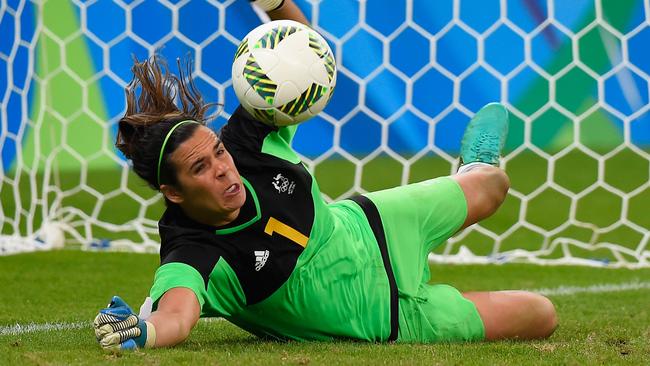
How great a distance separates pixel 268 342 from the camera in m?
4.62

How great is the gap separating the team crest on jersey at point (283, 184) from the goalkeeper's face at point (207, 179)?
21cm

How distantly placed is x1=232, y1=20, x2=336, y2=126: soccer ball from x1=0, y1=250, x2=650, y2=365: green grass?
91cm

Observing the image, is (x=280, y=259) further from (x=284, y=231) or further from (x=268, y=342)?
(x=268, y=342)

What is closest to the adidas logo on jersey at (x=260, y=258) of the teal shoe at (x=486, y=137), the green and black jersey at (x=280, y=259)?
the green and black jersey at (x=280, y=259)

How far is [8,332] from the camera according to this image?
5004mm

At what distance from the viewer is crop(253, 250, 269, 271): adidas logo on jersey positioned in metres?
4.37

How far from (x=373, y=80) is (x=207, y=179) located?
484 centimetres

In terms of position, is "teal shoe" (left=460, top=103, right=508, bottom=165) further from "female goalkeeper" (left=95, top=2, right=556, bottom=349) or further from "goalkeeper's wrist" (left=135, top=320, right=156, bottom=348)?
"goalkeeper's wrist" (left=135, top=320, right=156, bottom=348)

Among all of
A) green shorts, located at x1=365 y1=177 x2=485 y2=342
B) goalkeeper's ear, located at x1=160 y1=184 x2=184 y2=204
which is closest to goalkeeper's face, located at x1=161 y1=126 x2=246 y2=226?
goalkeeper's ear, located at x1=160 y1=184 x2=184 y2=204

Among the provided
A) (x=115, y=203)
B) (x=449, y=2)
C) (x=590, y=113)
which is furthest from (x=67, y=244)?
(x=590, y=113)

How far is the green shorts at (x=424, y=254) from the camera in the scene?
4.72m

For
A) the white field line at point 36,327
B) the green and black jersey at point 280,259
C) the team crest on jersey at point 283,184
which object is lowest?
the white field line at point 36,327

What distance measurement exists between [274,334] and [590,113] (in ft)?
16.4

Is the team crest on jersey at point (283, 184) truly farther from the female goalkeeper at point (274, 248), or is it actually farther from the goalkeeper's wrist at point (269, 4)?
the goalkeeper's wrist at point (269, 4)
